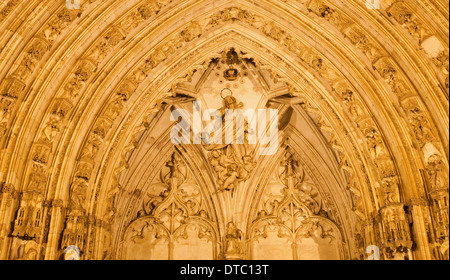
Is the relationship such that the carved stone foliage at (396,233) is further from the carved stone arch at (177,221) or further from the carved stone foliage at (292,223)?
the carved stone arch at (177,221)

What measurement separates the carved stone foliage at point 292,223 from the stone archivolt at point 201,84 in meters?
0.16

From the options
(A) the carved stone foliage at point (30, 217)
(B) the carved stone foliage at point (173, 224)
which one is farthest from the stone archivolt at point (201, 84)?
(B) the carved stone foliage at point (173, 224)

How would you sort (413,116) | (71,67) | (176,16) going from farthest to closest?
1. (176,16)
2. (71,67)
3. (413,116)

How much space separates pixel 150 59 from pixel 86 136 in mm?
1524

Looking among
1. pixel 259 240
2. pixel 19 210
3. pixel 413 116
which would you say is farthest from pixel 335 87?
pixel 19 210

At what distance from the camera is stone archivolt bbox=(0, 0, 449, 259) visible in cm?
721

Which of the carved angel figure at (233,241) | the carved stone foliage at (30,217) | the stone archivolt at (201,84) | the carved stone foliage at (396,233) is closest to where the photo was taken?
the carved stone foliage at (30,217)

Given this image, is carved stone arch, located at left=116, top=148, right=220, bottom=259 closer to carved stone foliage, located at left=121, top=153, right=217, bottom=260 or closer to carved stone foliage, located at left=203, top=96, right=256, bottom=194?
carved stone foliage, located at left=121, top=153, right=217, bottom=260

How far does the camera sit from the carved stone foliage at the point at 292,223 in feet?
33.5

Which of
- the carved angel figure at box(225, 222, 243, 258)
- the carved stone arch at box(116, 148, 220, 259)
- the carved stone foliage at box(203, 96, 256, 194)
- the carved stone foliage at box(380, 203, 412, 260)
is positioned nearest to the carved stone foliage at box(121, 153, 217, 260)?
the carved stone arch at box(116, 148, 220, 259)

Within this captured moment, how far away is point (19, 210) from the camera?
7047 millimetres

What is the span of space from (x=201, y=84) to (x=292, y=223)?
295 centimetres

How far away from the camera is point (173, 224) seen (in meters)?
10.4
